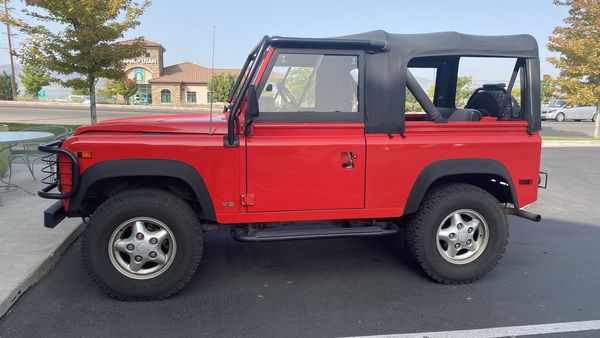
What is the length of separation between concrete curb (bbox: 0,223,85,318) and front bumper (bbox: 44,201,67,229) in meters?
0.54

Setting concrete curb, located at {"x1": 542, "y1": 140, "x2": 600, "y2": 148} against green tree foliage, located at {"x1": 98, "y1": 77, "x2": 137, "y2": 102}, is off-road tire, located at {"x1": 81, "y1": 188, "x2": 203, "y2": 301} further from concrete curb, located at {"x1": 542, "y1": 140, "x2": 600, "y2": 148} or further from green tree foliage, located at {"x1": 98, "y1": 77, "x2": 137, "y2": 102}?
green tree foliage, located at {"x1": 98, "y1": 77, "x2": 137, "y2": 102}

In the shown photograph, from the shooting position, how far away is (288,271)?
438 cm

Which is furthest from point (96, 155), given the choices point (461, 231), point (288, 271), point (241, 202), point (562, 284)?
point (562, 284)

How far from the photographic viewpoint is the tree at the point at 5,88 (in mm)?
46178

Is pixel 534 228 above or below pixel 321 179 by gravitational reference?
below

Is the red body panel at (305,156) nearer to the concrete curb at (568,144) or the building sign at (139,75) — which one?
the concrete curb at (568,144)

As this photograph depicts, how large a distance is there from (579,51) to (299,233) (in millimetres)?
15372

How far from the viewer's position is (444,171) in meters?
3.92

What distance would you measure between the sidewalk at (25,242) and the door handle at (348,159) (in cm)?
278

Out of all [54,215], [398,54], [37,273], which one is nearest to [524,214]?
[398,54]

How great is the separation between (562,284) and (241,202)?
9.71 feet

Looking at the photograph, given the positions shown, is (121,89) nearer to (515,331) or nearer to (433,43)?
→ (433,43)

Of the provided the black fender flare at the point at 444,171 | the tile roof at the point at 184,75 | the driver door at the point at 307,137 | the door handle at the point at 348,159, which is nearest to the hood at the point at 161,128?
the driver door at the point at 307,137

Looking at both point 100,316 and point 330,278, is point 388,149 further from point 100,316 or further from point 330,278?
point 100,316
